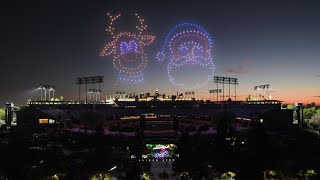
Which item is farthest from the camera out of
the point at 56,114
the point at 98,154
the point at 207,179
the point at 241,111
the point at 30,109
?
the point at 241,111

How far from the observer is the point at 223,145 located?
156ft

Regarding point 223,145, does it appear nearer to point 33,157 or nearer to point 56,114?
point 33,157

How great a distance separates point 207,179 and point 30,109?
66.3 m

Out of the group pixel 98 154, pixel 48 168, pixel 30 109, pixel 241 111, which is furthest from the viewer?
pixel 241 111

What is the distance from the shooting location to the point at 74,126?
89688 mm

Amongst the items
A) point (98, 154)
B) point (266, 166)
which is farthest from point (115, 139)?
Answer: point (266, 166)

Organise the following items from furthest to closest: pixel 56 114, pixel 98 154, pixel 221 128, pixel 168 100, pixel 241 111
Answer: pixel 168 100, pixel 241 111, pixel 56 114, pixel 221 128, pixel 98 154

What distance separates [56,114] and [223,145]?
68.1 m

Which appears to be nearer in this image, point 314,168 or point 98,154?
point 314,168

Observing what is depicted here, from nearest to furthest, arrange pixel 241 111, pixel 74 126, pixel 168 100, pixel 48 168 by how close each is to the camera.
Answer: pixel 48 168, pixel 74 126, pixel 241 111, pixel 168 100

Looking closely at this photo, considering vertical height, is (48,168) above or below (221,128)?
below

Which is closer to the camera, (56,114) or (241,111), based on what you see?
(56,114)

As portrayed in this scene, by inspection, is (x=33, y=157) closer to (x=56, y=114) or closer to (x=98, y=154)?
(x=98, y=154)

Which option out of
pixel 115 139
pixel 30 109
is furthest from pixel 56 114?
pixel 115 139
